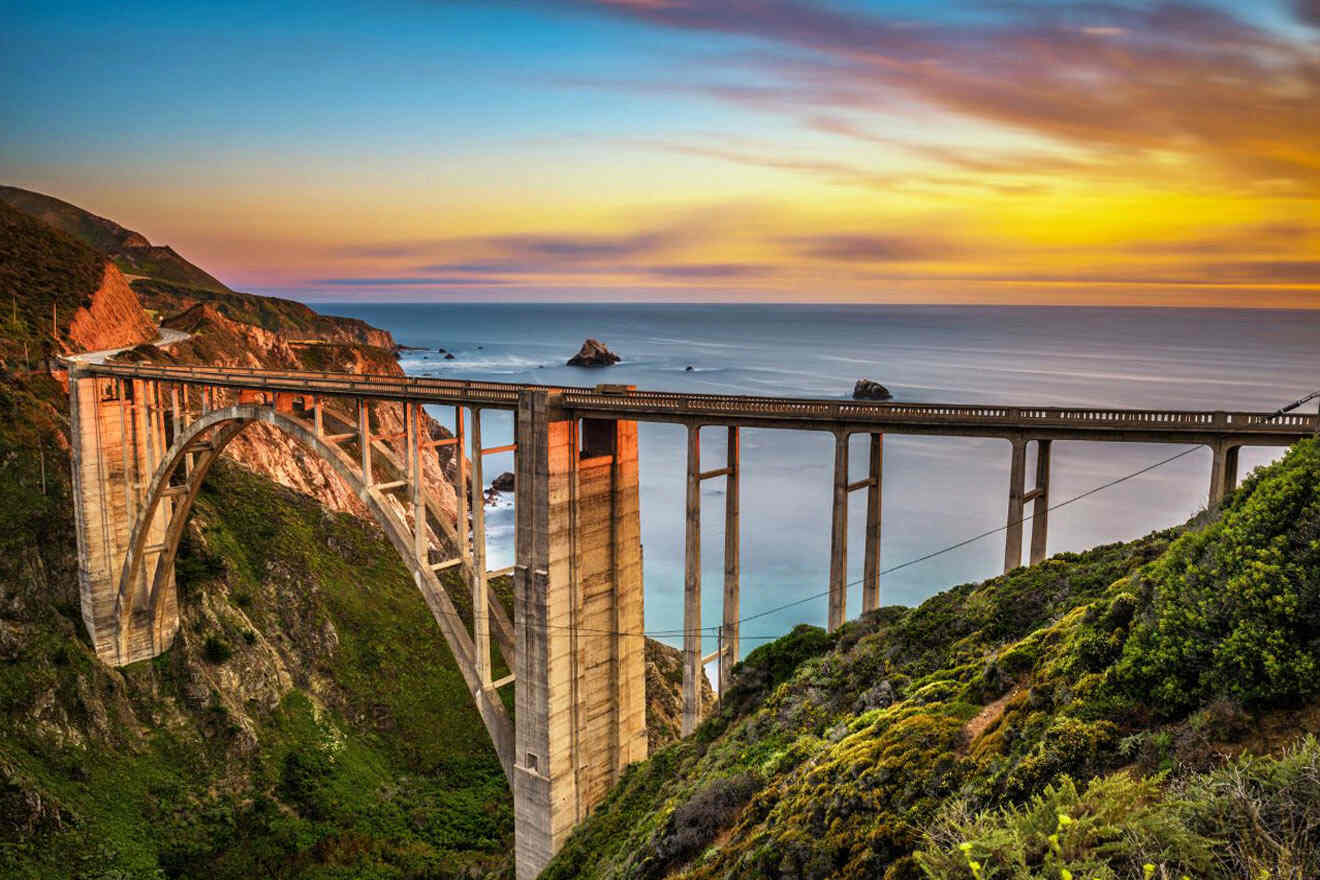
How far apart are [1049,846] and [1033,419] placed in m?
10.8

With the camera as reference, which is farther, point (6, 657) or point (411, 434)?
point (6, 657)

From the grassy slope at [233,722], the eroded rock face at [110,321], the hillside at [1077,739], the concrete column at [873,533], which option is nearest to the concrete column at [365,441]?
the grassy slope at [233,722]

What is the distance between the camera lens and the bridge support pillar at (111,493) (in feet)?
105

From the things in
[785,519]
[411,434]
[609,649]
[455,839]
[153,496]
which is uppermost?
[411,434]

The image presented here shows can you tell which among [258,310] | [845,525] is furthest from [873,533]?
[258,310]

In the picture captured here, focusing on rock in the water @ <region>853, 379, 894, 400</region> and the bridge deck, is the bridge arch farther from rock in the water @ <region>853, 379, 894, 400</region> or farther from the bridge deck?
rock in the water @ <region>853, 379, 894, 400</region>

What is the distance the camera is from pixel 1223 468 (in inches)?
597

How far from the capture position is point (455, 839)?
29453mm

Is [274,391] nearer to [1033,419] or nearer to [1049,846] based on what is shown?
[1033,419]

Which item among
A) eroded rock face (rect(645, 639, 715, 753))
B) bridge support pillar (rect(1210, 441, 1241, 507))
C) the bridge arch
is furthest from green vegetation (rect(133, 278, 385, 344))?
bridge support pillar (rect(1210, 441, 1241, 507))

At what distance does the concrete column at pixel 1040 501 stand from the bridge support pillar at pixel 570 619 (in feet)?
34.2

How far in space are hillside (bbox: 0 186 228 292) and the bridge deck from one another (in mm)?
112440

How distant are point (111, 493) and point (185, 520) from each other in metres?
3.14

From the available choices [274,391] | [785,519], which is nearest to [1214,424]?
[274,391]
